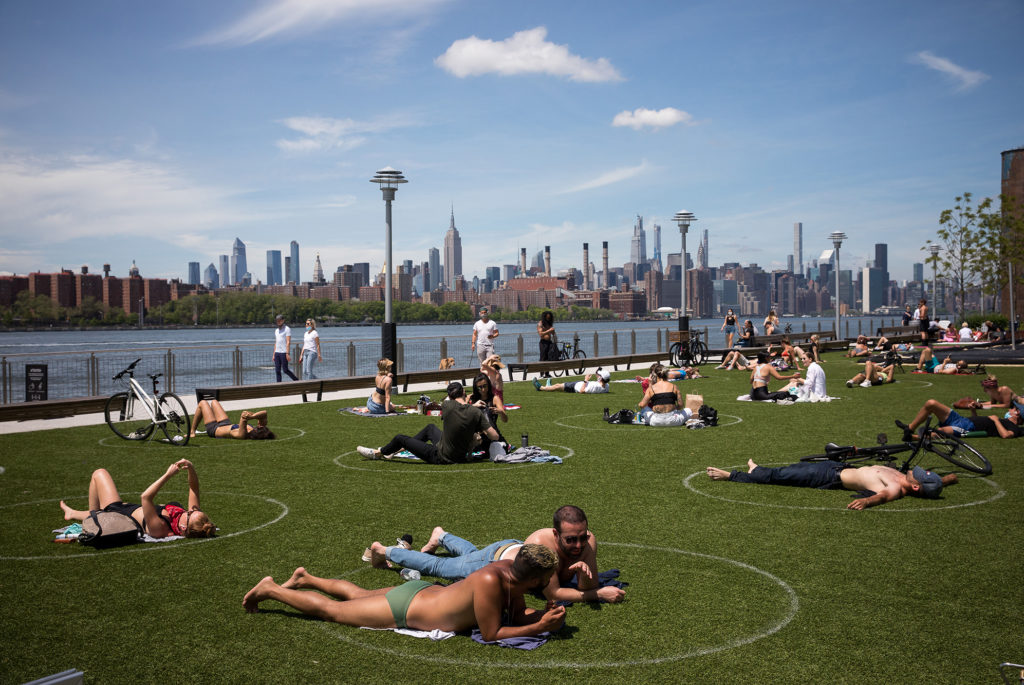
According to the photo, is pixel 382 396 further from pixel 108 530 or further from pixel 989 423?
pixel 989 423

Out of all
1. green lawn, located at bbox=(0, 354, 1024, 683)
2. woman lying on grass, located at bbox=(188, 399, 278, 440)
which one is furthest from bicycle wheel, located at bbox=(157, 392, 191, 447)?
green lawn, located at bbox=(0, 354, 1024, 683)

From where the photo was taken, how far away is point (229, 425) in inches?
600

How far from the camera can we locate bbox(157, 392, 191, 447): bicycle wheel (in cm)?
1438

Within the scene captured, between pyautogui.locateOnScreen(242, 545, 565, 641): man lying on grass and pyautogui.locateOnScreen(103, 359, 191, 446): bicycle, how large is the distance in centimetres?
920

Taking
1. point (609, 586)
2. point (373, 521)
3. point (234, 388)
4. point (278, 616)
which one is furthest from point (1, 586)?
point (234, 388)

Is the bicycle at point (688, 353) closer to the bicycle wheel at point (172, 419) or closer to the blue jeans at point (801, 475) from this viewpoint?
the bicycle wheel at point (172, 419)

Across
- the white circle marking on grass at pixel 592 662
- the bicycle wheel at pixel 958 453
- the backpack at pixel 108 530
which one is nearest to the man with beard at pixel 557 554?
the white circle marking on grass at pixel 592 662

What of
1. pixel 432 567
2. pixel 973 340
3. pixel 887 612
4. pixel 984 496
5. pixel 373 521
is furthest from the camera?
pixel 973 340

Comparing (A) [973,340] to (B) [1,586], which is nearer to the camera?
(B) [1,586]

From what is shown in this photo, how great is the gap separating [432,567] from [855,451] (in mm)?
6384

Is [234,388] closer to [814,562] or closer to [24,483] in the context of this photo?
[24,483]

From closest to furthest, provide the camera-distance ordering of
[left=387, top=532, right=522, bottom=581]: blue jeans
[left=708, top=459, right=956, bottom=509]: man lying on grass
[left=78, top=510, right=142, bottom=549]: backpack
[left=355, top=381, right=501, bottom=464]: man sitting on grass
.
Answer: [left=387, top=532, right=522, bottom=581]: blue jeans → [left=78, top=510, right=142, bottom=549]: backpack → [left=708, top=459, right=956, bottom=509]: man lying on grass → [left=355, top=381, right=501, bottom=464]: man sitting on grass

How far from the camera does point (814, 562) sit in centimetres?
728

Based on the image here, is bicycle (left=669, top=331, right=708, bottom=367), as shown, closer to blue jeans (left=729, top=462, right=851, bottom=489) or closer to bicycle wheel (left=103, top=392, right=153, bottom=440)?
bicycle wheel (left=103, top=392, right=153, bottom=440)
